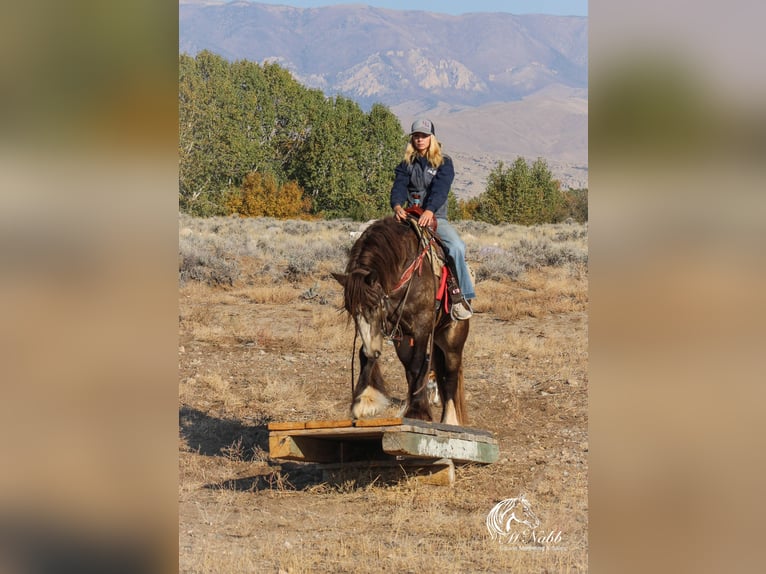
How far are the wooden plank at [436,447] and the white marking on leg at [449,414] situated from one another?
969 mm

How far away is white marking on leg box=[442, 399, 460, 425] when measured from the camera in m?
9.30

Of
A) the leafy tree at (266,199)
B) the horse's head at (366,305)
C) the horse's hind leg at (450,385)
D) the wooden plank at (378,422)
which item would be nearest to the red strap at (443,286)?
the horse's hind leg at (450,385)

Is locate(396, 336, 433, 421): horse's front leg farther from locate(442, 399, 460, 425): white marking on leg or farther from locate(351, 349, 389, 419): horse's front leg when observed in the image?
locate(442, 399, 460, 425): white marking on leg

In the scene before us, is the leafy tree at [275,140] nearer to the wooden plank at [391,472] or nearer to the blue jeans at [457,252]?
the blue jeans at [457,252]

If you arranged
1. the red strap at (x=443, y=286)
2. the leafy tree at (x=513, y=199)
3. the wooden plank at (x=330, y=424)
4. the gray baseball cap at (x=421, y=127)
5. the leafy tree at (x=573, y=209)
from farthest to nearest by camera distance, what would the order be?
the leafy tree at (x=573, y=209) → the leafy tree at (x=513, y=199) → the red strap at (x=443, y=286) → the gray baseball cap at (x=421, y=127) → the wooden plank at (x=330, y=424)

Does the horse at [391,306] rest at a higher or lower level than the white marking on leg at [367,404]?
higher

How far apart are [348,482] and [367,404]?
0.75 metres

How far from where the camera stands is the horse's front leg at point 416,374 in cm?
866

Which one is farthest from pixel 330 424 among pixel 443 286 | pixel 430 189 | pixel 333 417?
pixel 333 417

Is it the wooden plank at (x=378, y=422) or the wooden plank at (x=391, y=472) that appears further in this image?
the wooden plank at (x=391, y=472)
